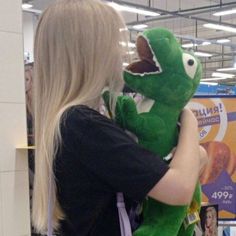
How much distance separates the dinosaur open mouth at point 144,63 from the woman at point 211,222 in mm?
1397

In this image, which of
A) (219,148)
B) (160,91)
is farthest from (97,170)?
(219,148)

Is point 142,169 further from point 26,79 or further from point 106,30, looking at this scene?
point 26,79

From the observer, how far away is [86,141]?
3.16ft

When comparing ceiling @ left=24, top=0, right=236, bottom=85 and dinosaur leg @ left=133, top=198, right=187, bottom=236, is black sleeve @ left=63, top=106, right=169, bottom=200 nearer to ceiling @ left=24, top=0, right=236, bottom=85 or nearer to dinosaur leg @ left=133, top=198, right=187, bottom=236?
dinosaur leg @ left=133, top=198, right=187, bottom=236

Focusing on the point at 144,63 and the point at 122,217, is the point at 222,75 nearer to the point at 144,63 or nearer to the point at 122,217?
the point at 144,63

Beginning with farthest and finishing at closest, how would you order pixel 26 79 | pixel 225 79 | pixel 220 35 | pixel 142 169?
pixel 225 79 → pixel 220 35 → pixel 26 79 → pixel 142 169

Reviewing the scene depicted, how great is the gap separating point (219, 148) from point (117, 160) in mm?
1996

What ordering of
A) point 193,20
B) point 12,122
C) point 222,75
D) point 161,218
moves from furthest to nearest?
1. point 222,75
2. point 193,20
3. point 12,122
4. point 161,218

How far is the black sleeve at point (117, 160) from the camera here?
0.95 metres

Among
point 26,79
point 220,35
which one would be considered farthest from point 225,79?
point 26,79

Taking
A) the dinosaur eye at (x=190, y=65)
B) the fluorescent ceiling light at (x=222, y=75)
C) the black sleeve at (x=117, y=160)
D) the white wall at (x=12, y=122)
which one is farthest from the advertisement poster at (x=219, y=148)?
the fluorescent ceiling light at (x=222, y=75)

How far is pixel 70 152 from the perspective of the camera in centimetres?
99

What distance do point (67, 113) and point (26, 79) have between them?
1603 millimetres

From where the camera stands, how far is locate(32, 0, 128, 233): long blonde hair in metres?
1.02
